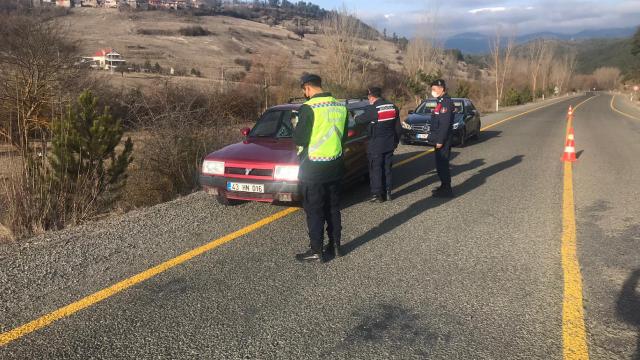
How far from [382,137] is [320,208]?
9.79ft

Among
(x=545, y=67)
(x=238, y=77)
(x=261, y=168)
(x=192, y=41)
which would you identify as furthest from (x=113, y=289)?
(x=545, y=67)

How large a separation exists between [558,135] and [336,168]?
51.2ft

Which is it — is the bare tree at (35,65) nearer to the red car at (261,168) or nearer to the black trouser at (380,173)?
the red car at (261,168)

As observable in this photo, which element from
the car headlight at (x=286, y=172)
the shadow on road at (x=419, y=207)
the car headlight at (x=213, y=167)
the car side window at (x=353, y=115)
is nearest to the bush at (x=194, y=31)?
the shadow on road at (x=419, y=207)

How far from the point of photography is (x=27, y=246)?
5246 mm

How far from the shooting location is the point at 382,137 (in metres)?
7.35

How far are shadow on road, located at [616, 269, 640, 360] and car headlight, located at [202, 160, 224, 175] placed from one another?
470cm

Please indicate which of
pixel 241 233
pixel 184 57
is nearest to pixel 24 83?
pixel 241 233

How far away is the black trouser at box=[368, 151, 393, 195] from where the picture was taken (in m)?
7.16

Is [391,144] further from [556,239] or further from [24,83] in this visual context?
[24,83]

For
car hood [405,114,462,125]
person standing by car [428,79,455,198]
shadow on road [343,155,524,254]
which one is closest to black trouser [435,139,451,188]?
person standing by car [428,79,455,198]

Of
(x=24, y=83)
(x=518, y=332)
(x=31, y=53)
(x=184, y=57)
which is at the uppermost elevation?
(x=184, y=57)

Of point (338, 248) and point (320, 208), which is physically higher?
point (320, 208)

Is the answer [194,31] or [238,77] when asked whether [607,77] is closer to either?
[194,31]
